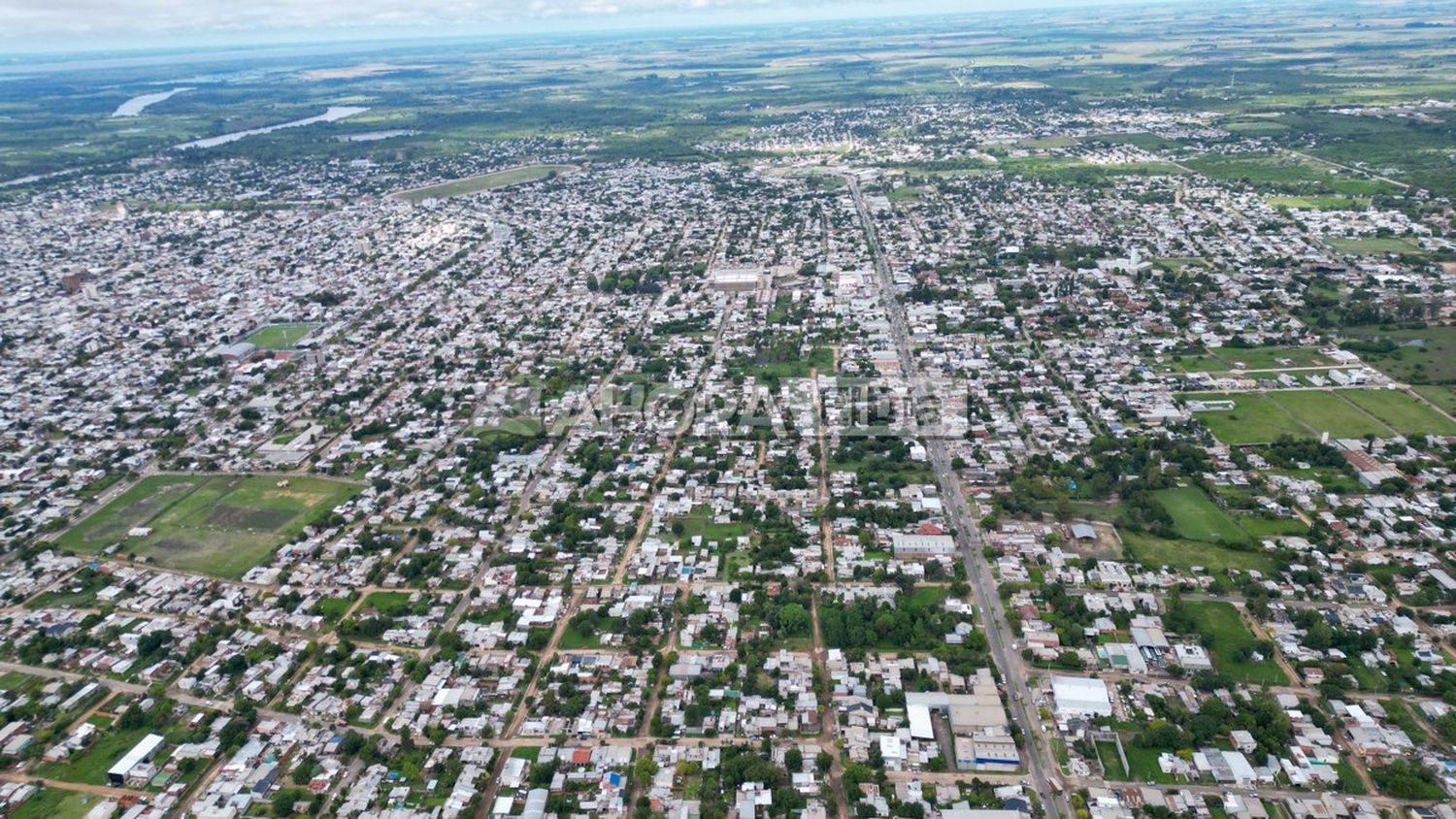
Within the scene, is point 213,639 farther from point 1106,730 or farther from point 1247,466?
point 1247,466

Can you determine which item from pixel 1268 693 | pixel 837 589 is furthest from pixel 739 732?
pixel 1268 693

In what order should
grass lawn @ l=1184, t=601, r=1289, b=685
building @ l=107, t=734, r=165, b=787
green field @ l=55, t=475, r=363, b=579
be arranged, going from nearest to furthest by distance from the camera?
building @ l=107, t=734, r=165, b=787, grass lawn @ l=1184, t=601, r=1289, b=685, green field @ l=55, t=475, r=363, b=579

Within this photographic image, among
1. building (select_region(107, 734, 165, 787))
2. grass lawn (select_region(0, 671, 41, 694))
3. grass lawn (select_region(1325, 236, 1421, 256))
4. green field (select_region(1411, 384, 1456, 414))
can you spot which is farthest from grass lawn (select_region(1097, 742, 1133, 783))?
grass lawn (select_region(1325, 236, 1421, 256))

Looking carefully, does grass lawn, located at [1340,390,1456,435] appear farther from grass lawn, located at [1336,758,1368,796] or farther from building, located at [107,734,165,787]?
building, located at [107,734,165,787]

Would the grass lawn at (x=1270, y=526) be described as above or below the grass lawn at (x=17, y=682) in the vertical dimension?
above

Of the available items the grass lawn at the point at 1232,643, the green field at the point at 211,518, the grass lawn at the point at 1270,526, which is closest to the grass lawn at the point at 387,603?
the green field at the point at 211,518

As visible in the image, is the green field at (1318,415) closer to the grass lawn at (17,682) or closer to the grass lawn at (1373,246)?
the grass lawn at (1373,246)
